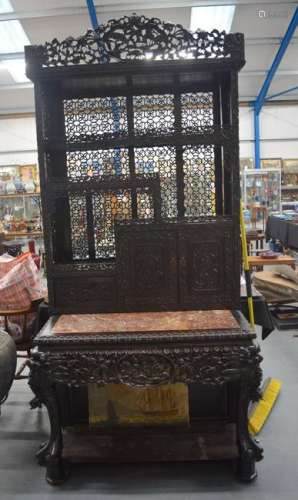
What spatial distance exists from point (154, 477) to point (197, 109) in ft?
6.39

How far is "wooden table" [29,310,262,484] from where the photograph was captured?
6.28 ft

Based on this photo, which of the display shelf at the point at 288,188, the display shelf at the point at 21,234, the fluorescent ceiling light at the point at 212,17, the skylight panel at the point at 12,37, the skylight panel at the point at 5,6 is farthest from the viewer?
the display shelf at the point at 288,188

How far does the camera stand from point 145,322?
2.11 meters

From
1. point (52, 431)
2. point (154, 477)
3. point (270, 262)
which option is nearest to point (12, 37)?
point (270, 262)

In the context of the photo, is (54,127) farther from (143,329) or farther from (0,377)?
(0,377)

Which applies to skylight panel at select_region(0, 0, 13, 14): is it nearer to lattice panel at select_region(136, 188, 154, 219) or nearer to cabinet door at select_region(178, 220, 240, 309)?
lattice panel at select_region(136, 188, 154, 219)

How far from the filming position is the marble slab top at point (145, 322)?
199 cm

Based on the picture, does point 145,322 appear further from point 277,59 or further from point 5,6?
point 277,59

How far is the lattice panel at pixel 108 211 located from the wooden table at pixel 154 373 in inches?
18.8

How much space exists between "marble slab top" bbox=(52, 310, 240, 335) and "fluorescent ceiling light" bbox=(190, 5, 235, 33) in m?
6.34

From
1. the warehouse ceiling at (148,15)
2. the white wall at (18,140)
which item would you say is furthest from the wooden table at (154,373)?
the white wall at (18,140)

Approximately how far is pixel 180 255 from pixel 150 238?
18cm

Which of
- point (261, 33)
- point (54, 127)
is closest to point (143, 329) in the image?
point (54, 127)

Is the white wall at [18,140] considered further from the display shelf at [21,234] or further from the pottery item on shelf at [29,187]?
the display shelf at [21,234]
